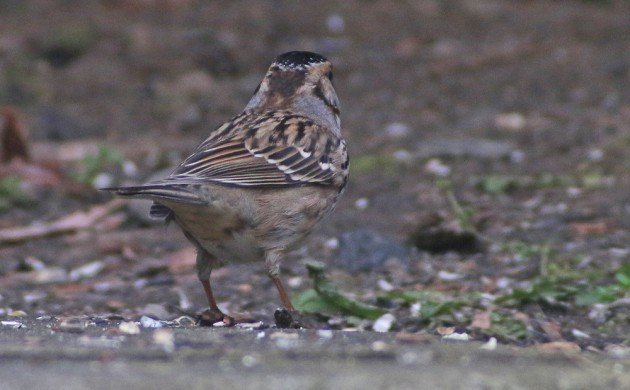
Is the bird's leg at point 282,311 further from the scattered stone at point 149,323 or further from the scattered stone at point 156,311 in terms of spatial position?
the scattered stone at point 156,311

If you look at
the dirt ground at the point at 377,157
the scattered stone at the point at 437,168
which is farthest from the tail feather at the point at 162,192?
the scattered stone at the point at 437,168

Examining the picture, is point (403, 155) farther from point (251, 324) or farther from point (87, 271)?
point (251, 324)

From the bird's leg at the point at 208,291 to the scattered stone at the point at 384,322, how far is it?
2.18 ft

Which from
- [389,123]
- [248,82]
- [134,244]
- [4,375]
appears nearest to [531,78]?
[389,123]

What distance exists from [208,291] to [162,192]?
0.90m

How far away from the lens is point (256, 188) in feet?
17.2

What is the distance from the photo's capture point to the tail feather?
446 cm

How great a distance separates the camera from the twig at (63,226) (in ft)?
24.7

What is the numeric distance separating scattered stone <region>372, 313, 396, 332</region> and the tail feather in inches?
40.1

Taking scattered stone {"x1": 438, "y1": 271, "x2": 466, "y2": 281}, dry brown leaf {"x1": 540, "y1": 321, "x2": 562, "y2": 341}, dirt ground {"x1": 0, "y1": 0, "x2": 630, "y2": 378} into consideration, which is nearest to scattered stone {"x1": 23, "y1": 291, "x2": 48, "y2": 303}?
dirt ground {"x1": 0, "y1": 0, "x2": 630, "y2": 378}

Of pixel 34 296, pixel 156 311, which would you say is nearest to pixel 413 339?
pixel 156 311

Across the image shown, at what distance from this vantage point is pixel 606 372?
3.56 m

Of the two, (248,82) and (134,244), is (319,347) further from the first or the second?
(248,82)

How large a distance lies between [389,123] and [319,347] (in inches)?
247
